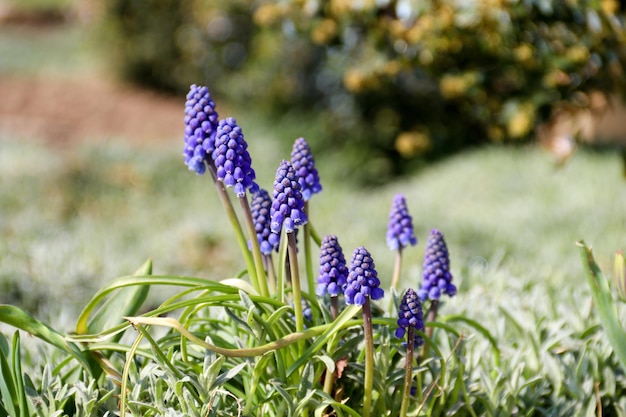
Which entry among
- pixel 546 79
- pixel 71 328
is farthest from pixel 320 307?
pixel 546 79

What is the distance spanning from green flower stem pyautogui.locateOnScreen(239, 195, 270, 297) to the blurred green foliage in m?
3.03

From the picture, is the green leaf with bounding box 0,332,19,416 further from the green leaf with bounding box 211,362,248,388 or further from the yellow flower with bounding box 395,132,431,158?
the yellow flower with bounding box 395,132,431,158

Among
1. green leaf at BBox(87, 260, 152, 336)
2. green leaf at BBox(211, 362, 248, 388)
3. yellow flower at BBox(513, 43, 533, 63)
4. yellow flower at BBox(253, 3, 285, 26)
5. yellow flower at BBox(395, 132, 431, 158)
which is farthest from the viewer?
yellow flower at BBox(395, 132, 431, 158)

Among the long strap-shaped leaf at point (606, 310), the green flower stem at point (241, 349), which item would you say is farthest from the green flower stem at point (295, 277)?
the long strap-shaped leaf at point (606, 310)

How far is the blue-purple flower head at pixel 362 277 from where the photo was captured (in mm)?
1637

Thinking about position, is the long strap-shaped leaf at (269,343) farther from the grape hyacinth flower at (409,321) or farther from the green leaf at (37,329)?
the green leaf at (37,329)

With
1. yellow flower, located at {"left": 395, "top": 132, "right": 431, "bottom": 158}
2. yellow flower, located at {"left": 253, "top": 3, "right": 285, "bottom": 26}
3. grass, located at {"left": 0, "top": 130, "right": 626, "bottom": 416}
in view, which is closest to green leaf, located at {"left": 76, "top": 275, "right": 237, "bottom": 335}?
grass, located at {"left": 0, "top": 130, "right": 626, "bottom": 416}

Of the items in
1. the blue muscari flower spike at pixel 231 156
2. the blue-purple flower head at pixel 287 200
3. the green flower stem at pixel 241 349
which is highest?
the blue muscari flower spike at pixel 231 156

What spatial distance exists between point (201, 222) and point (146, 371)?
10.6 feet

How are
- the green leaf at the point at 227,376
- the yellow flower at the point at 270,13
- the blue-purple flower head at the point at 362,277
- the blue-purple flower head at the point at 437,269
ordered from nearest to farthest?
the blue-purple flower head at the point at 362,277, the green leaf at the point at 227,376, the blue-purple flower head at the point at 437,269, the yellow flower at the point at 270,13

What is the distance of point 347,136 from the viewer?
751cm

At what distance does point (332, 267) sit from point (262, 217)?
0.95ft

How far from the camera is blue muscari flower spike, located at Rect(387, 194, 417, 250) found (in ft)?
6.90

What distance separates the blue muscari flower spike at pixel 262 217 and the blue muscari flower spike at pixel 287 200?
270mm
